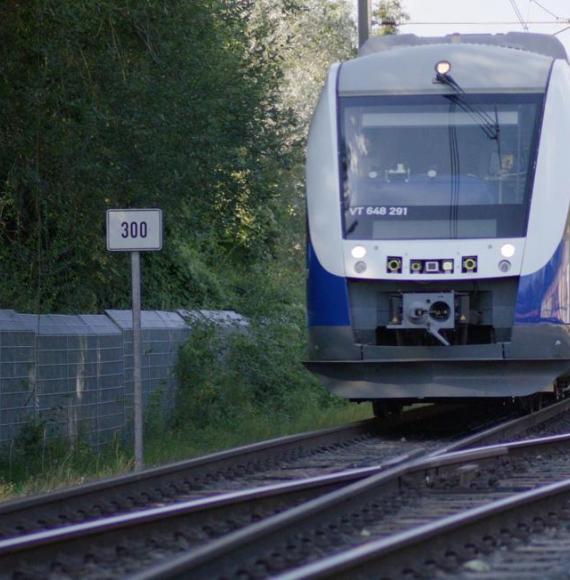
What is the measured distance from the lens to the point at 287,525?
686 centimetres

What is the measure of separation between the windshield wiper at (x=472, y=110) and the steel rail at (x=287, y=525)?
392 centimetres

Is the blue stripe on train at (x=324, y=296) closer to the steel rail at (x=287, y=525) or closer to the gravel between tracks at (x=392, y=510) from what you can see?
the gravel between tracks at (x=392, y=510)

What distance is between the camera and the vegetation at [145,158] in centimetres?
1401

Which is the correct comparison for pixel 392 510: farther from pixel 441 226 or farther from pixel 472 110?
pixel 472 110

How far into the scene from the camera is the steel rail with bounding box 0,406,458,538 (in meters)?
7.88

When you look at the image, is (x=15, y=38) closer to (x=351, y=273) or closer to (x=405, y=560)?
(x=351, y=273)

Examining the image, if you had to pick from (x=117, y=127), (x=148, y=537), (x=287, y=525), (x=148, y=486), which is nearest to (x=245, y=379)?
(x=117, y=127)

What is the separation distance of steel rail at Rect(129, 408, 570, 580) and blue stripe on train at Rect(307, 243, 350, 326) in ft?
9.64

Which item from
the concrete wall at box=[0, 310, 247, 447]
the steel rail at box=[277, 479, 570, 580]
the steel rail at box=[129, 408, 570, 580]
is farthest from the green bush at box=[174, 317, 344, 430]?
the steel rail at box=[277, 479, 570, 580]

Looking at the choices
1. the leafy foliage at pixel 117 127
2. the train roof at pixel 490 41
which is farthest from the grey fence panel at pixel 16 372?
the train roof at pixel 490 41

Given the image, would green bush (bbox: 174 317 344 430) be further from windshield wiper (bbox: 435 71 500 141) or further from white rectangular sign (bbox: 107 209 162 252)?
windshield wiper (bbox: 435 71 500 141)

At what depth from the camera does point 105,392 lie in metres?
15.7

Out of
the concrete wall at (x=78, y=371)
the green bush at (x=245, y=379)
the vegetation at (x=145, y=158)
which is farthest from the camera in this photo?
the green bush at (x=245, y=379)

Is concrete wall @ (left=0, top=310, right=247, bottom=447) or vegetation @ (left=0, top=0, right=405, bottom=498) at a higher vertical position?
vegetation @ (left=0, top=0, right=405, bottom=498)
